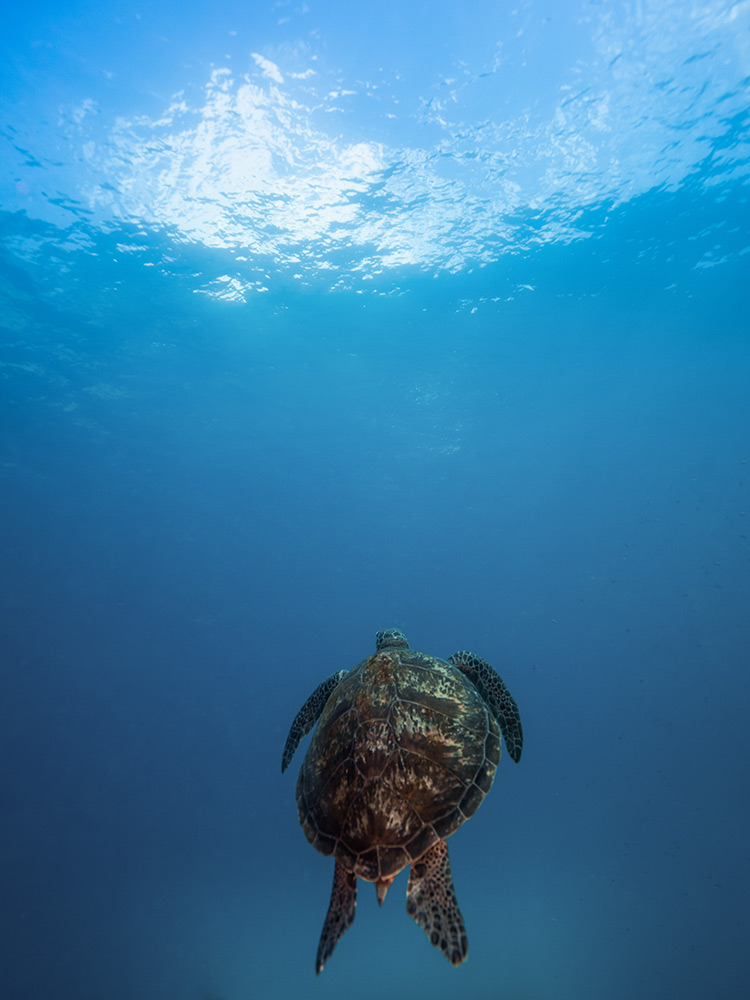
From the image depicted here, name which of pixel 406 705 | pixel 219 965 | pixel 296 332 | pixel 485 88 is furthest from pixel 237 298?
pixel 219 965

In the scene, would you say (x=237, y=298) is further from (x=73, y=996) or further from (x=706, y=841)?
(x=706, y=841)

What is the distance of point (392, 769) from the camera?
3.03 m

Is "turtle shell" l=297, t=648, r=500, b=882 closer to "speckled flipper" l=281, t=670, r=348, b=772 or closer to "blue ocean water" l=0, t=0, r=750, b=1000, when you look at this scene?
"speckled flipper" l=281, t=670, r=348, b=772

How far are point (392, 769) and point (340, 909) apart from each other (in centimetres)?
101

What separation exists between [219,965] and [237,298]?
2591 centimetres

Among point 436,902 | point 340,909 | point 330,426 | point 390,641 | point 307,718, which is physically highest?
point 330,426

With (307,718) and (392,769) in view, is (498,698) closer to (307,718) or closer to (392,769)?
(392,769)

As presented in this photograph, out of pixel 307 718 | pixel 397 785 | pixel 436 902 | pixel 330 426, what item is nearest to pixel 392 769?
pixel 397 785

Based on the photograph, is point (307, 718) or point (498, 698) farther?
point (307, 718)

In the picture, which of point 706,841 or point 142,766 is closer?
point 706,841

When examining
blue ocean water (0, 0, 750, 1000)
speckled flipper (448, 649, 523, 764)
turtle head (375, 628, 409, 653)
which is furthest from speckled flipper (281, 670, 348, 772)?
blue ocean water (0, 0, 750, 1000)

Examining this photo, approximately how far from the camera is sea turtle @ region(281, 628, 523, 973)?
2867mm

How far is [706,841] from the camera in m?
16.6

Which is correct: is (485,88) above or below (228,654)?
above
